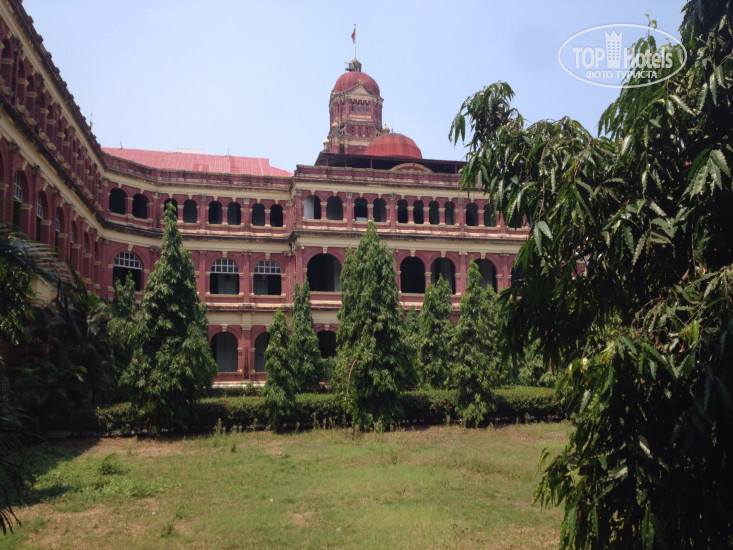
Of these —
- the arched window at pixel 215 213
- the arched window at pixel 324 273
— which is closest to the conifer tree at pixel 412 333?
the arched window at pixel 324 273

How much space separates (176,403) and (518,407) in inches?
407

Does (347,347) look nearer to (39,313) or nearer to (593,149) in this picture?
(39,313)

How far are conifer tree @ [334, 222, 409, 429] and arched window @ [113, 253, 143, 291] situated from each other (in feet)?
46.4

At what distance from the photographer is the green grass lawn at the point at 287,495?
8.46 m

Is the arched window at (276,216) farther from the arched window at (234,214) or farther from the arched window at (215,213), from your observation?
the arched window at (215,213)

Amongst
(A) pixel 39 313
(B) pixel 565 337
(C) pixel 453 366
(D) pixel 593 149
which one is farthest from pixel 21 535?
(C) pixel 453 366

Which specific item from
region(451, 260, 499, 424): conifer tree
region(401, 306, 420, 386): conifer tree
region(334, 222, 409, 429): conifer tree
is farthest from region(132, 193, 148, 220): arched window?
region(451, 260, 499, 424): conifer tree

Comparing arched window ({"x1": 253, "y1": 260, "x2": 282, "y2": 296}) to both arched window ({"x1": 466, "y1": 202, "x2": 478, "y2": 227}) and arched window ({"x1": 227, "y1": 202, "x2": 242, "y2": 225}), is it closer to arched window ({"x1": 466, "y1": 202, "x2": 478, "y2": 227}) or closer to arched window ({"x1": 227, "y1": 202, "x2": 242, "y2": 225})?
arched window ({"x1": 227, "y1": 202, "x2": 242, "y2": 225})

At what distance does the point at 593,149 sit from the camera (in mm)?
4289

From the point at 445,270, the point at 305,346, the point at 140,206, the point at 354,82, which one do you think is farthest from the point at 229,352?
the point at 354,82

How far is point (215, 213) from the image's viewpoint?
106 feet

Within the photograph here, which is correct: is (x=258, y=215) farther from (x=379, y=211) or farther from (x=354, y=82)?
(x=354, y=82)

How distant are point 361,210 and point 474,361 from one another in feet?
49.3

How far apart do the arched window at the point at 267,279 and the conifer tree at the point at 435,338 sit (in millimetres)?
9426
